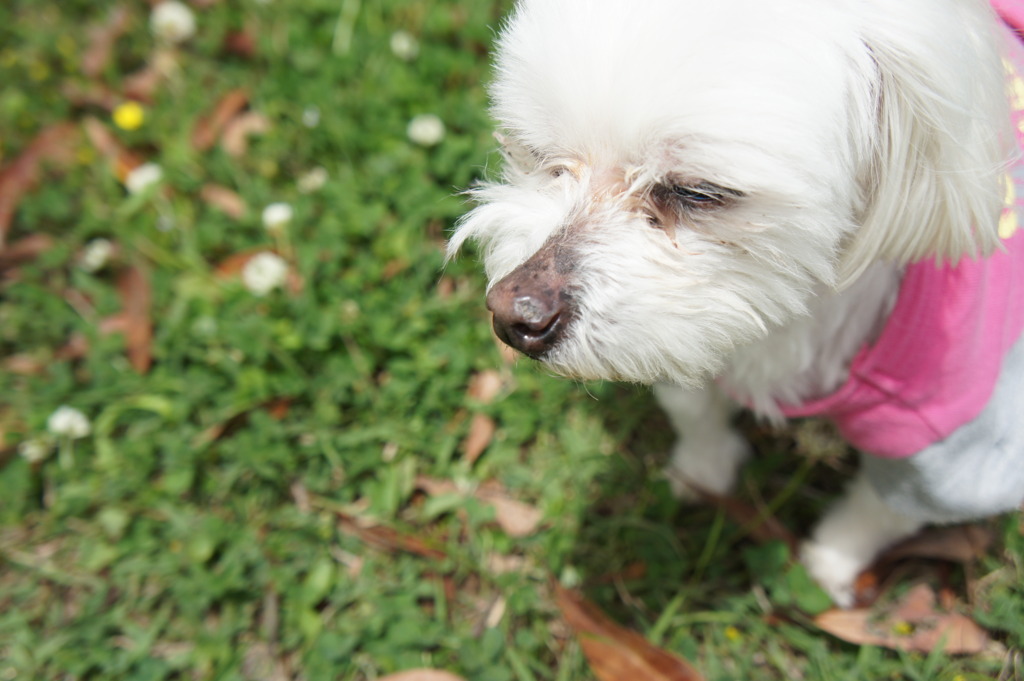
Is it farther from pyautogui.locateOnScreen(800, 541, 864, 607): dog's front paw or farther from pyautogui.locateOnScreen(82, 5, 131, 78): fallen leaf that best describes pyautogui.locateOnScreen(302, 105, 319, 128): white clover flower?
pyautogui.locateOnScreen(800, 541, 864, 607): dog's front paw

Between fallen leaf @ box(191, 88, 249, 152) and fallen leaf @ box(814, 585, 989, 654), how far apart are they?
7.93ft

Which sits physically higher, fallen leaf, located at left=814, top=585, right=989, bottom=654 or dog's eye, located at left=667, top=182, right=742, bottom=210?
dog's eye, located at left=667, top=182, right=742, bottom=210

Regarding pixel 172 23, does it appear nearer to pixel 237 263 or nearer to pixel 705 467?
pixel 237 263

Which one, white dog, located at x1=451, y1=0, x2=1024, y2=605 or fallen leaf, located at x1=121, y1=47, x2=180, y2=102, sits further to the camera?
fallen leaf, located at x1=121, y1=47, x2=180, y2=102

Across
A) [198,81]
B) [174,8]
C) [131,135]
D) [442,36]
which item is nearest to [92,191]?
[131,135]

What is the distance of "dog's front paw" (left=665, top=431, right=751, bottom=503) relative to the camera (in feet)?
6.54

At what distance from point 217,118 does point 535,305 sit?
6.52 ft

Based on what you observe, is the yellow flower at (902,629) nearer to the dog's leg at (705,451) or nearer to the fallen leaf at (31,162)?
the dog's leg at (705,451)

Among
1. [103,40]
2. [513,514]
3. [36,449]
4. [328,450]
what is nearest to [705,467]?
[513,514]

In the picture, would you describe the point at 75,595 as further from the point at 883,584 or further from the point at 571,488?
the point at 883,584

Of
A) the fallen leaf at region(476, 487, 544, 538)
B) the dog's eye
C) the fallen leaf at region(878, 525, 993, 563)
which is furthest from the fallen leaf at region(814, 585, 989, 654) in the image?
the dog's eye

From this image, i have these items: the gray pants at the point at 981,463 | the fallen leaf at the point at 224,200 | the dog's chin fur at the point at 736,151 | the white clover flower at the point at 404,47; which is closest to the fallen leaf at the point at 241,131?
the fallen leaf at the point at 224,200

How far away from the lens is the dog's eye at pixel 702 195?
108 cm

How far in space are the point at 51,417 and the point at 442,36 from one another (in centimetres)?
181
